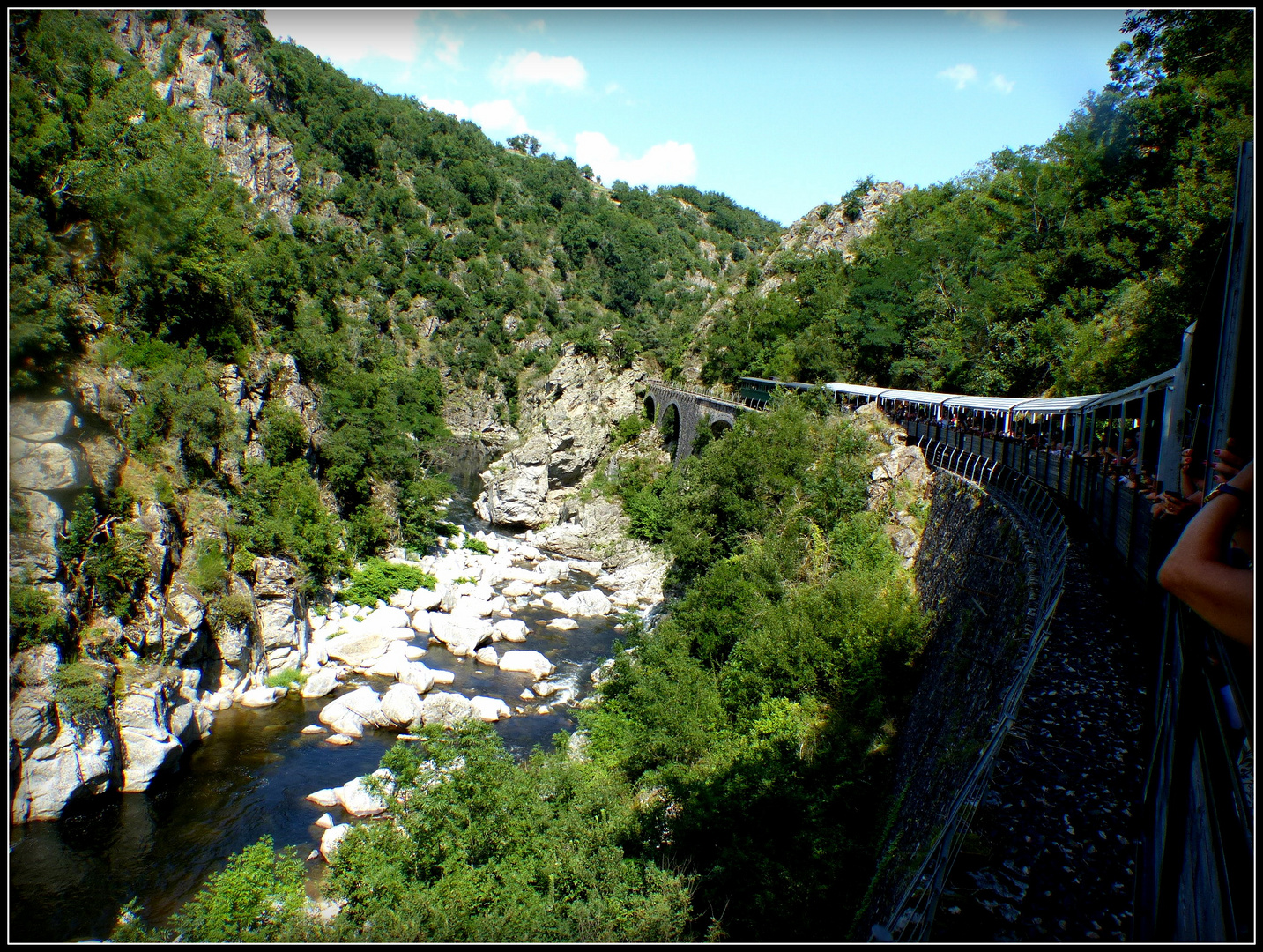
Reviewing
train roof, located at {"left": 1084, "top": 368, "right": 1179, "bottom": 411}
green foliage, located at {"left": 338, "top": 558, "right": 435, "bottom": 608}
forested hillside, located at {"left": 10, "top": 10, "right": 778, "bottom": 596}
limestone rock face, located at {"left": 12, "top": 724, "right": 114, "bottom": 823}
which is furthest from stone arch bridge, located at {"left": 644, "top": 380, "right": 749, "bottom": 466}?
limestone rock face, located at {"left": 12, "top": 724, "right": 114, "bottom": 823}

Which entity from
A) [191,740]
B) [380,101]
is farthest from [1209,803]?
[380,101]

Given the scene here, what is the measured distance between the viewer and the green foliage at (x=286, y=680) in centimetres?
2012

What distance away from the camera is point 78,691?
46.6ft

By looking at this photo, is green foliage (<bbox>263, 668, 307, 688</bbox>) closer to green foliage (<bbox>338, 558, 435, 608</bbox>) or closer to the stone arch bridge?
green foliage (<bbox>338, 558, 435, 608</bbox>)

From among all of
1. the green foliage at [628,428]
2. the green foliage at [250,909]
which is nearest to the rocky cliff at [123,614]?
the green foliage at [250,909]

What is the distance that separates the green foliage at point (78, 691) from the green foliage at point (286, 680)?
18.1 ft

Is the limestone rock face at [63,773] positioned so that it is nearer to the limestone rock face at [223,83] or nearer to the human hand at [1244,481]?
the human hand at [1244,481]

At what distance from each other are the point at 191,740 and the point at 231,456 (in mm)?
11882

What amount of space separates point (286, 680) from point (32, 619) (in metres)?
7.31

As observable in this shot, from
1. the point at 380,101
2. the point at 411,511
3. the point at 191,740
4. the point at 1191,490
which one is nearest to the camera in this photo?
the point at 1191,490

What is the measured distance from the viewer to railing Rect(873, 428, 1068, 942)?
14.7 feet

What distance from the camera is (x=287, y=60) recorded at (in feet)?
225

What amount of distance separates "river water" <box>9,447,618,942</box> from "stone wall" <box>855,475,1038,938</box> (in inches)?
419

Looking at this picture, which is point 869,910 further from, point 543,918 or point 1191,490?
point 1191,490
